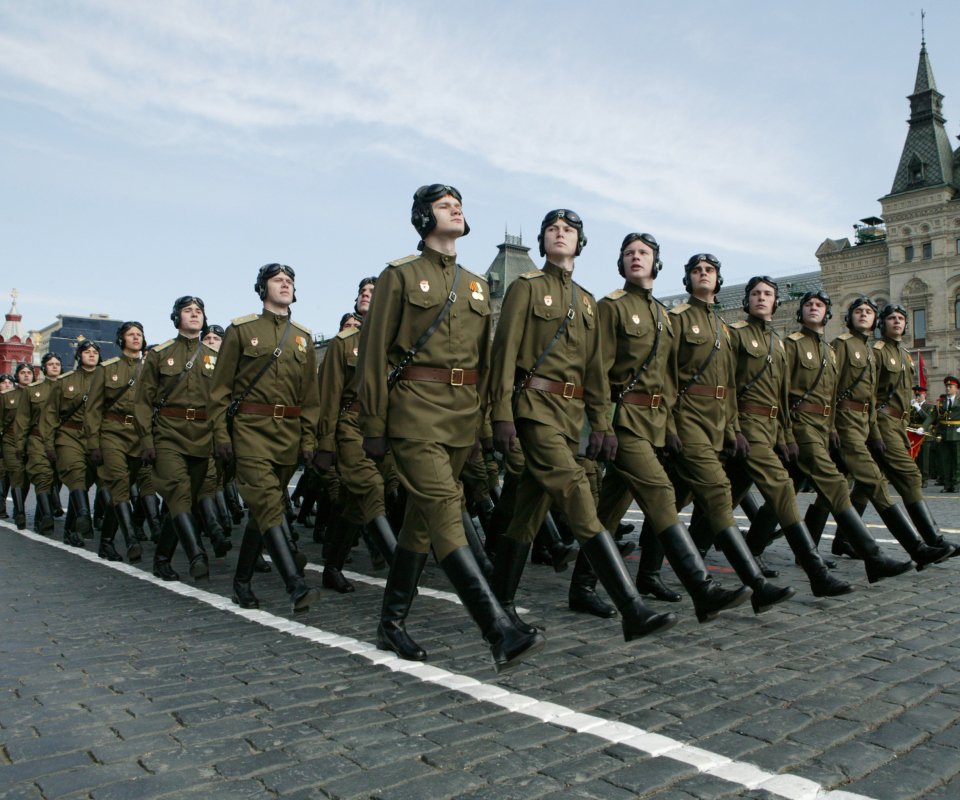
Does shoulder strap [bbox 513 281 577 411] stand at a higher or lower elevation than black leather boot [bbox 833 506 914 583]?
higher

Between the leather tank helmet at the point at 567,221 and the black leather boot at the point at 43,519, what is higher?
the leather tank helmet at the point at 567,221

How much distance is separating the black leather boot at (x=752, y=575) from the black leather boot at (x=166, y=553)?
4235 millimetres

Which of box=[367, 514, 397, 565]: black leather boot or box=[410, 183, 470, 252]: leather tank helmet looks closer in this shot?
box=[410, 183, 470, 252]: leather tank helmet

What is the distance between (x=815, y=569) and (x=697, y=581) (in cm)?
137

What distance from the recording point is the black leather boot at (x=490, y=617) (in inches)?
145

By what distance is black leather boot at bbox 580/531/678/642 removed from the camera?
394cm

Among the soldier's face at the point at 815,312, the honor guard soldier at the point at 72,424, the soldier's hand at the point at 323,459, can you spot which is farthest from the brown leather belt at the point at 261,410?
the honor guard soldier at the point at 72,424

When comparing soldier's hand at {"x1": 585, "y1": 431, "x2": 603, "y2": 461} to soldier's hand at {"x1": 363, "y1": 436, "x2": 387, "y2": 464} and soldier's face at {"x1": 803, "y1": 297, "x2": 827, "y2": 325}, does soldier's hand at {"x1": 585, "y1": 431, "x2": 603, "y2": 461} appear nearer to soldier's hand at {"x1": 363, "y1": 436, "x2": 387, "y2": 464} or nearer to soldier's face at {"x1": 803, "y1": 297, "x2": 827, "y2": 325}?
soldier's hand at {"x1": 363, "y1": 436, "x2": 387, "y2": 464}

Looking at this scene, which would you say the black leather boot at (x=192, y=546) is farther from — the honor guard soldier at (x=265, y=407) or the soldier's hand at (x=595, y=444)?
the soldier's hand at (x=595, y=444)

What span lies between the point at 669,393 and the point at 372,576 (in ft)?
9.47

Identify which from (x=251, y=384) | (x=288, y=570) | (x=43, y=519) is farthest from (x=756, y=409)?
(x=43, y=519)

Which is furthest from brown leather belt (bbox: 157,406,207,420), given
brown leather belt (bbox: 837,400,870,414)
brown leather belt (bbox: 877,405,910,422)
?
brown leather belt (bbox: 877,405,910,422)

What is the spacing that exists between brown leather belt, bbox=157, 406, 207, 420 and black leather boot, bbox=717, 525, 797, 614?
4.22 m

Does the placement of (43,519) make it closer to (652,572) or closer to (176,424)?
(176,424)
